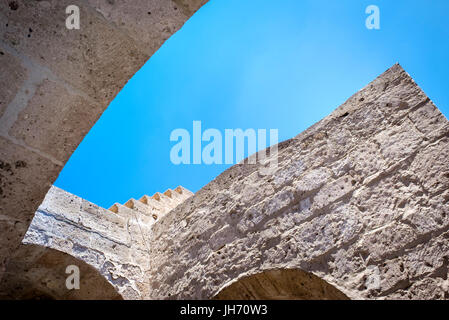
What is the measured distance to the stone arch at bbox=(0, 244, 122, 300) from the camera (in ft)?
11.4

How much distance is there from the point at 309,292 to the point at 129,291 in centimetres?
194

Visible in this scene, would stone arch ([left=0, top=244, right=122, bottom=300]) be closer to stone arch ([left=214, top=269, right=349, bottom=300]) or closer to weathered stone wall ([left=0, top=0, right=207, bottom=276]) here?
stone arch ([left=214, top=269, right=349, bottom=300])

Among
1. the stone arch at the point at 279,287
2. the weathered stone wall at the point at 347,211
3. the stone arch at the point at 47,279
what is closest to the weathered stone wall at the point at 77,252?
the stone arch at the point at 47,279

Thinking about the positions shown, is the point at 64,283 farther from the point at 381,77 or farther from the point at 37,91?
the point at 381,77

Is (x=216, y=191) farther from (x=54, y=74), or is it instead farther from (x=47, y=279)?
(x=54, y=74)

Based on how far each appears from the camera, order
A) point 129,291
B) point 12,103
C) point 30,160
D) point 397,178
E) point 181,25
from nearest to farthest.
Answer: point 12,103 < point 30,160 < point 181,25 < point 397,178 < point 129,291

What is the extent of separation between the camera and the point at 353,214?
8.50 ft

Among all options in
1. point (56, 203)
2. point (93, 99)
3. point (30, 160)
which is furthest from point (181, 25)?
point (56, 203)

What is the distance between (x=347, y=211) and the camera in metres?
2.63

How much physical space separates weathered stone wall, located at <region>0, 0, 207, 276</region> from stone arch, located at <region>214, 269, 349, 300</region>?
1.89m

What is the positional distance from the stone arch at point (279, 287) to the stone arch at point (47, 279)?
4.47ft

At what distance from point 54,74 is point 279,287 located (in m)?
2.29

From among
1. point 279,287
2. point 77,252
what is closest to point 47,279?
point 77,252
